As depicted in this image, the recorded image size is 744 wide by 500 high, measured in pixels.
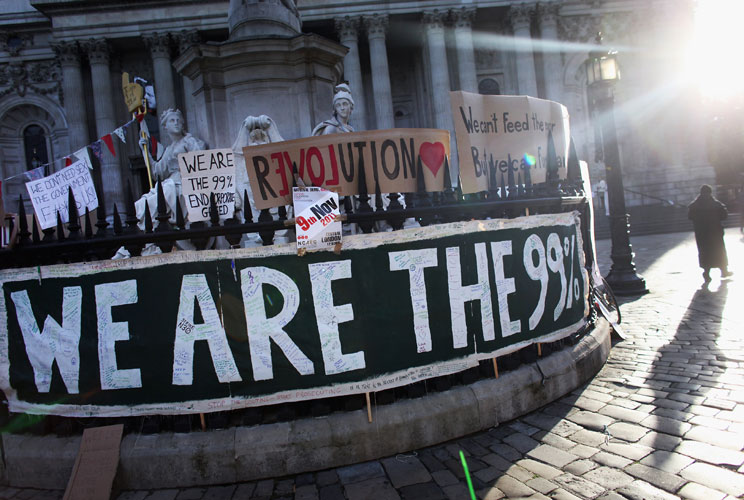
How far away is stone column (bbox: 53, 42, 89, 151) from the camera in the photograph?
31125 mm

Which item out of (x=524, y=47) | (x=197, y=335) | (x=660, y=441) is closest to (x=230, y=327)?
(x=197, y=335)

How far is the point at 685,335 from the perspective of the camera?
19.0ft

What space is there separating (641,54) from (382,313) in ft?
129

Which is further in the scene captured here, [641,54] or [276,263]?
[641,54]

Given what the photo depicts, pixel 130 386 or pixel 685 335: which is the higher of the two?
pixel 130 386

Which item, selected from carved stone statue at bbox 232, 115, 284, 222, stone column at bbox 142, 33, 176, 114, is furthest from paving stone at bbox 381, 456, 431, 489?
stone column at bbox 142, 33, 176, 114

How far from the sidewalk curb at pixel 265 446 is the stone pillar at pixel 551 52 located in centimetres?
3327

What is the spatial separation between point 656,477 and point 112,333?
3.44 m

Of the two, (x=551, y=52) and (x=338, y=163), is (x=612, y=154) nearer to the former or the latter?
(x=338, y=163)

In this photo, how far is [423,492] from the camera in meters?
2.76

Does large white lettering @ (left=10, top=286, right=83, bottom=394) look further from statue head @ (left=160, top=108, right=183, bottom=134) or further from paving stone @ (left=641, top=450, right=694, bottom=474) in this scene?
paving stone @ (left=641, top=450, right=694, bottom=474)

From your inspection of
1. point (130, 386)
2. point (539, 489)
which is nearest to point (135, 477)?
point (130, 386)

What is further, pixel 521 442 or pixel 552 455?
pixel 521 442

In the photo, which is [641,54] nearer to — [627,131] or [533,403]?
[627,131]
